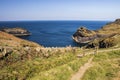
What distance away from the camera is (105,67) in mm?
41562

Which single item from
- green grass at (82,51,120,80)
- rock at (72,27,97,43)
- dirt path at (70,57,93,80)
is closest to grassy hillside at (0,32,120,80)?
green grass at (82,51,120,80)

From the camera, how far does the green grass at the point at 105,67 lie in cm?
3778

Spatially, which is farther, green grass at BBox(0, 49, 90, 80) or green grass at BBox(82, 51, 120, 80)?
green grass at BBox(82, 51, 120, 80)

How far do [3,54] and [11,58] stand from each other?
7.05 meters

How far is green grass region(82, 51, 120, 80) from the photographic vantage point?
3778cm

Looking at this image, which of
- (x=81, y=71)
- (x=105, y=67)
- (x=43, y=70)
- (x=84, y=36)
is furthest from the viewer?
(x=84, y=36)

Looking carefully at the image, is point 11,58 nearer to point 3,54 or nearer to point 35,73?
point 3,54

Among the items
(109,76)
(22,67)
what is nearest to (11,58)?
(22,67)

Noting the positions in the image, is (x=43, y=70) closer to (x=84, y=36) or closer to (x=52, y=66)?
(x=52, y=66)

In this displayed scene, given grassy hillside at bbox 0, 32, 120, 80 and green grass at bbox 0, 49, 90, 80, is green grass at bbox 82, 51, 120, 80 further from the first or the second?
green grass at bbox 0, 49, 90, 80

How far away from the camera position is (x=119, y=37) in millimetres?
67688

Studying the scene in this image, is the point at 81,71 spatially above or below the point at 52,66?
below

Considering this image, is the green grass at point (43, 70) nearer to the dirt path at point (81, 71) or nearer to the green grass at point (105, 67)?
the dirt path at point (81, 71)

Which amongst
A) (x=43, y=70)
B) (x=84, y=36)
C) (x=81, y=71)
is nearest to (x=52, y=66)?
(x=43, y=70)
